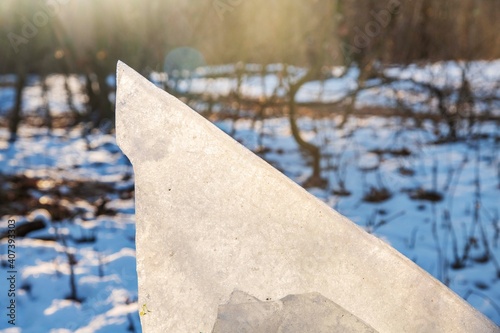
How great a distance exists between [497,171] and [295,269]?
394 centimetres

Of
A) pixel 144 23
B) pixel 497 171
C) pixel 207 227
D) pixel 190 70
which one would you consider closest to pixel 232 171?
pixel 207 227

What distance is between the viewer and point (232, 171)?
1.35 m

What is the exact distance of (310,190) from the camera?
427 cm

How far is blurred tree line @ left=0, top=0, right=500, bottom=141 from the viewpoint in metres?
5.65

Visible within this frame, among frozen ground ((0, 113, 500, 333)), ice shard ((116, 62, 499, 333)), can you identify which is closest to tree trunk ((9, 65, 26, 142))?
frozen ground ((0, 113, 500, 333))

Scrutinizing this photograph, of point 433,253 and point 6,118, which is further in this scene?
point 6,118

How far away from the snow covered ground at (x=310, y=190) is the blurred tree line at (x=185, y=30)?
970 millimetres

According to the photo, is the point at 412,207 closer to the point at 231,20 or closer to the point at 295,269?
the point at 295,269

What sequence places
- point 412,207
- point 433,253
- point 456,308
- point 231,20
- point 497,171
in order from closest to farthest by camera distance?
point 456,308, point 433,253, point 412,207, point 497,171, point 231,20

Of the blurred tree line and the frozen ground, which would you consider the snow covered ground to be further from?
the blurred tree line

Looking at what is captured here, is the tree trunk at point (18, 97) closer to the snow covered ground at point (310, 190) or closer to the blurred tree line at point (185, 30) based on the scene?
the blurred tree line at point (185, 30)

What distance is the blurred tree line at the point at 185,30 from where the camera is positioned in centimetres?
565

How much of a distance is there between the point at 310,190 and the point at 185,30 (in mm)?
2979

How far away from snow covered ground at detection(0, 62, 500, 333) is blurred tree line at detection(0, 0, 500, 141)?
0.97 metres
